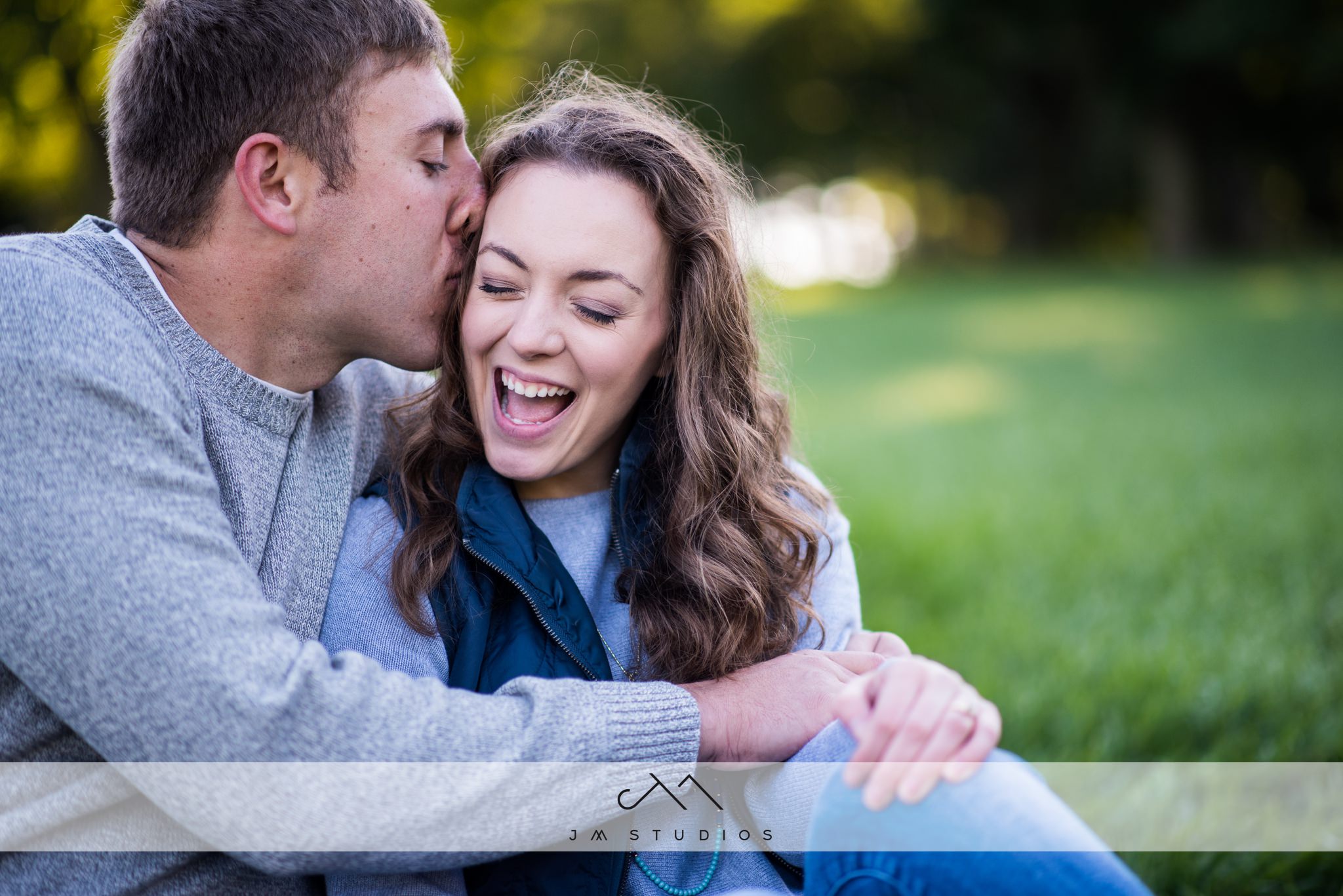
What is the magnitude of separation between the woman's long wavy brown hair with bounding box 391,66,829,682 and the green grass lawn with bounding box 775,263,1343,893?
2.28 feet

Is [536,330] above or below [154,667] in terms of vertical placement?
above

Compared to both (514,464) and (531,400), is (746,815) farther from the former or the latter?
(531,400)

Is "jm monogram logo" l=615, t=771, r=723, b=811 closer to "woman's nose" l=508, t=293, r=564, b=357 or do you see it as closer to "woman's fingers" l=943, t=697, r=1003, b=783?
"woman's fingers" l=943, t=697, r=1003, b=783

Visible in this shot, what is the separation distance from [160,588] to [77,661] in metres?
0.16

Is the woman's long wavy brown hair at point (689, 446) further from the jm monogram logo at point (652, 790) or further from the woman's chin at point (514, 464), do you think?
the jm monogram logo at point (652, 790)

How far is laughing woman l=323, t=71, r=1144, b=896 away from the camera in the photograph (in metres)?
2.32

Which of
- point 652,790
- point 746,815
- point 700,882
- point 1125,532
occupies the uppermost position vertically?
point 652,790

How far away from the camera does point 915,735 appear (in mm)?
1831

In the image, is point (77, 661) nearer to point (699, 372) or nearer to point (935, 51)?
point (699, 372)

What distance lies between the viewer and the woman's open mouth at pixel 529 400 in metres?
2.53

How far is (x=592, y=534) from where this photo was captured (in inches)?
104

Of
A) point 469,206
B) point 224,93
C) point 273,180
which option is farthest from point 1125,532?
point 224,93

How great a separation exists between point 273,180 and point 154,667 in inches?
49.0

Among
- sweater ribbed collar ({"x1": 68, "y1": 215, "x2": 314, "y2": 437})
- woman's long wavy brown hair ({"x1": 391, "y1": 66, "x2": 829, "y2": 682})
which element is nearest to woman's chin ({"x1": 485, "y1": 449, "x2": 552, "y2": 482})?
woman's long wavy brown hair ({"x1": 391, "y1": 66, "x2": 829, "y2": 682})
